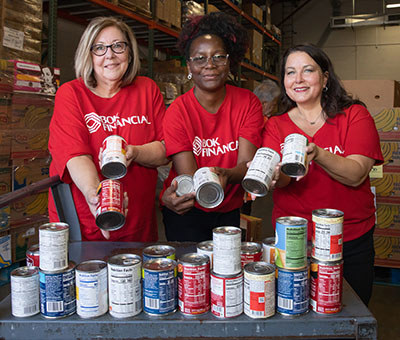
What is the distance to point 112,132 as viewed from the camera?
169 cm

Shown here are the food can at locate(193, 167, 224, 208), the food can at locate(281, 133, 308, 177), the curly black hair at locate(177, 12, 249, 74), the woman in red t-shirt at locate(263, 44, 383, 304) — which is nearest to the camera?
the food can at locate(281, 133, 308, 177)

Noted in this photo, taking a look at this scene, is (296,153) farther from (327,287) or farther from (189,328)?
(189,328)

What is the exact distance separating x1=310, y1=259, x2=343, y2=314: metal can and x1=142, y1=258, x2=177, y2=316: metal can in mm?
358

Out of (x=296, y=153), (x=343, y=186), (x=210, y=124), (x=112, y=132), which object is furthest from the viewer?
(x=210, y=124)

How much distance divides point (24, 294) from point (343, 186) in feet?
3.87

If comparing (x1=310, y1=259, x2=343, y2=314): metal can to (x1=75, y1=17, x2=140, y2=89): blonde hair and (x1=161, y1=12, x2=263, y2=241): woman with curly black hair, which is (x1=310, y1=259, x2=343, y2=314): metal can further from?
(x1=75, y1=17, x2=140, y2=89): blonde hair

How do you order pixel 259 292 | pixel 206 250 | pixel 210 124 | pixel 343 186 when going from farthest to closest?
pixel 210 124, pixel 343 186, pixel 206 250, pixel 259 292

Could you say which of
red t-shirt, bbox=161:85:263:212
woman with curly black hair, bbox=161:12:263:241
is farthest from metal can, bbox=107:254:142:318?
red t-shirt, bbox=161:85:263:212

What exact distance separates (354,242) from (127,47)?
1.23m

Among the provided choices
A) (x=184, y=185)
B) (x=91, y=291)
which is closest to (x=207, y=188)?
(x=184, y=185)

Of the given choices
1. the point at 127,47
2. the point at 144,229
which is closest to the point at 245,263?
the point at 144,229

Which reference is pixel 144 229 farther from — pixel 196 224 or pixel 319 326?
pixel 319 326

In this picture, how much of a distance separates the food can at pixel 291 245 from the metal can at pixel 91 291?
0.44 meters

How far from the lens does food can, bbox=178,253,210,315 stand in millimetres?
991
